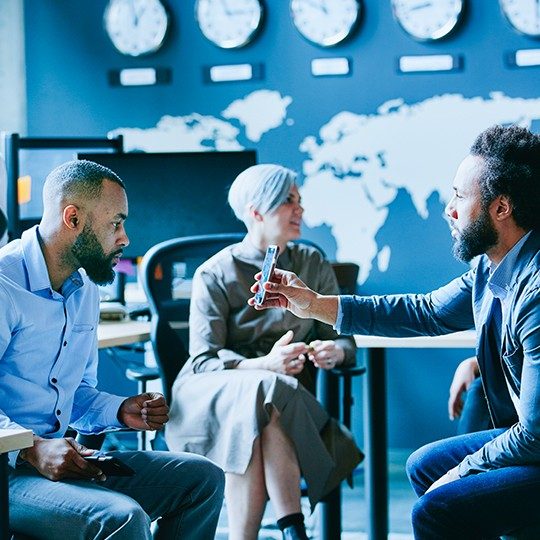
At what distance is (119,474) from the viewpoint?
2109mm

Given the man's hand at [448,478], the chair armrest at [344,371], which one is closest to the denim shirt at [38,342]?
the man's hand at [448,478]

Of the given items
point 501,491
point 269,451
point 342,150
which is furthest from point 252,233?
point 342,150

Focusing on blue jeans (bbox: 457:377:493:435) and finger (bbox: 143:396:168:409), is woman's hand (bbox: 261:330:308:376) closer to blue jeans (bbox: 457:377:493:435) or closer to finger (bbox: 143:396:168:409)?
blue jeans (bbox: 457:377:493:435)

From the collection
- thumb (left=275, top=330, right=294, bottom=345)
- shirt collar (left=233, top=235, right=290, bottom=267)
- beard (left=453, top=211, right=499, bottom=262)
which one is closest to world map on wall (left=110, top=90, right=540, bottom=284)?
shirt collar (left=233, top=235, right=290, bottom=267)

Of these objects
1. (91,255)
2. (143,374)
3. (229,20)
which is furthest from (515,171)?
(229,20)

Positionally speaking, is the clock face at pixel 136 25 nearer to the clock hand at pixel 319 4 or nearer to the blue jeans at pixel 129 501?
the clock hand at pixel 319 4

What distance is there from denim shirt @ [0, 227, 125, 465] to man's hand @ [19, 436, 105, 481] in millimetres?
83

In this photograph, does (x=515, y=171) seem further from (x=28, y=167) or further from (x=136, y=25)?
(x=136, y=25)

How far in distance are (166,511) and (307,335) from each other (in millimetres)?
1116

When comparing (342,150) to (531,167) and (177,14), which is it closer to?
(177,14)

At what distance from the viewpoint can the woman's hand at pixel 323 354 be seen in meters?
3.12

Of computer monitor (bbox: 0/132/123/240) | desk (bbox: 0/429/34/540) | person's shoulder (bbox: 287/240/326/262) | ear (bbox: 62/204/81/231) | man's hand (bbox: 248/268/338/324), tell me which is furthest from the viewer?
computer monitor (bbox: 0/132/123/240)

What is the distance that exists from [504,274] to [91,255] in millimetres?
908

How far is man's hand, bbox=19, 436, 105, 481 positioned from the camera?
81.4 inches
